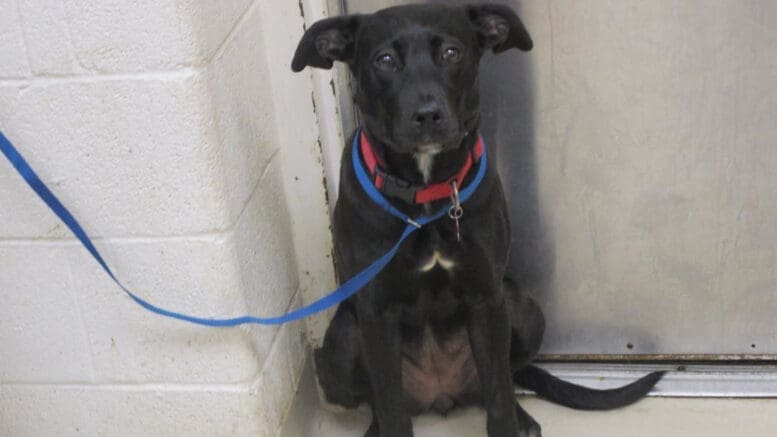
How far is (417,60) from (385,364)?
0.67 metres

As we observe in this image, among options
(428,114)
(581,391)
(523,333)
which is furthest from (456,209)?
(581,391)

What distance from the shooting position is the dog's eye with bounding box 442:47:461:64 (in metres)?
2.02

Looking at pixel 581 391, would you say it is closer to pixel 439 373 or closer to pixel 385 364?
pixel 439 373

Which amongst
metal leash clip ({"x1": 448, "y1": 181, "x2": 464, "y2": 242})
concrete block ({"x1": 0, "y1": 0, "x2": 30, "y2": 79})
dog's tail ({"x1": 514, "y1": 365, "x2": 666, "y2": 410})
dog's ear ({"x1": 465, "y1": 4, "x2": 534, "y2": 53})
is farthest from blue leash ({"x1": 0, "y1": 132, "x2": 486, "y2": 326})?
dog's tail ({"x1": 514, "y1": 365, "x2": 666, "y2": 410})

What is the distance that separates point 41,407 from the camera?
2373 mm

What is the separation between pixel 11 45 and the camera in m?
2.00

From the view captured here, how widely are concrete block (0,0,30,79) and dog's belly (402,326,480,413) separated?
100cm

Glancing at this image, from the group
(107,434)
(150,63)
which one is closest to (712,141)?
(150,63)

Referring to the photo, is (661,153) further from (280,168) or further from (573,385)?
(280,168)

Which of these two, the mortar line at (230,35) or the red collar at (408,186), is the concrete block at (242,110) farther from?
the red collar at (408,186)

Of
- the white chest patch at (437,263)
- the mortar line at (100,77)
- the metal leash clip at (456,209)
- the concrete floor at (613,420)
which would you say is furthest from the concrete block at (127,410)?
the mortar line at (100,77)

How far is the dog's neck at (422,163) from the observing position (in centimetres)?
214

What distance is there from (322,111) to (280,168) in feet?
0.53

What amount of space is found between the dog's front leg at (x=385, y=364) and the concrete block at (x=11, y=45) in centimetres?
80
